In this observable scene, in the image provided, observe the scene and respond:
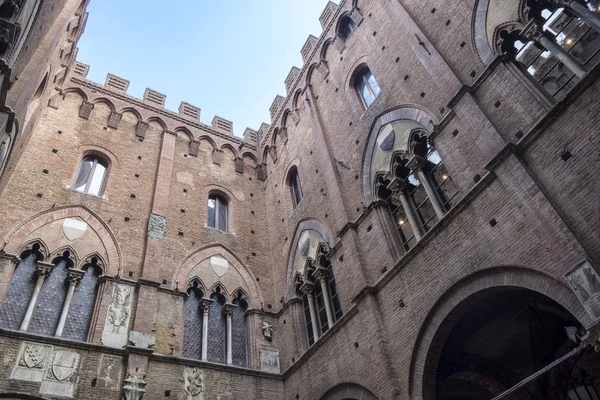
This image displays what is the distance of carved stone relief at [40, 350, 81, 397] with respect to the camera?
7.92 m

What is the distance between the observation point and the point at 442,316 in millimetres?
7066

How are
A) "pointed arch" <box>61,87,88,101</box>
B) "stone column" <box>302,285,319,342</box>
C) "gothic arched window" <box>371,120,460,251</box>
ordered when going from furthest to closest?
"pointed arch" <box>61,87,88,101</box>, "stone column" <box>302,285,319,342</box>, "gothic arched window" <box>371,120,460,251</box>

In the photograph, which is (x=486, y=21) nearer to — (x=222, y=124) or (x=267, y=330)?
(x=267, y=330)

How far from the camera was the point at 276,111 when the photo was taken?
1620 centimetres

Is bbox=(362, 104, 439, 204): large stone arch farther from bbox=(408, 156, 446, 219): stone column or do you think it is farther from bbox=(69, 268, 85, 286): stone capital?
bbox=(69, 268, 85, 286): stone capital

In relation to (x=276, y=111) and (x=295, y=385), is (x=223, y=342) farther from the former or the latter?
(x=276, y=111)

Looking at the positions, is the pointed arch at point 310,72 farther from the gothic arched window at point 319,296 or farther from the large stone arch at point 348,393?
the large stone arch at point 348,393

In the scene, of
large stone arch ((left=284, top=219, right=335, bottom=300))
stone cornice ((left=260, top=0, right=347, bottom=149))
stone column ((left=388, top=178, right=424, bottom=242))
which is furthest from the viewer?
stone cornice ((left=260, top=0, right=347, bottom=149))

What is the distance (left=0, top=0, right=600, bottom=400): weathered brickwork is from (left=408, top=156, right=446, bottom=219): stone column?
0.17ft

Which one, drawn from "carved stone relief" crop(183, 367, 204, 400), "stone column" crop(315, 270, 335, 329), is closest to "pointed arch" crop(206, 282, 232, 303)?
"carved stone relief" crop(183, 367, 204, 400)

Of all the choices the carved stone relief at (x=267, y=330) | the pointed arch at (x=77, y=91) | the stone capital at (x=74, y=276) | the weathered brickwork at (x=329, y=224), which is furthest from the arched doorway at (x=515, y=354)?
the pointed arch at (x=77, y=91)

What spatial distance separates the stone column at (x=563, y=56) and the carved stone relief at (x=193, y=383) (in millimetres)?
8547

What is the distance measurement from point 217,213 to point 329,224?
4.16 meters

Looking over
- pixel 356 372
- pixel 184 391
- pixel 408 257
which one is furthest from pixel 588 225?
pixel 184 391
